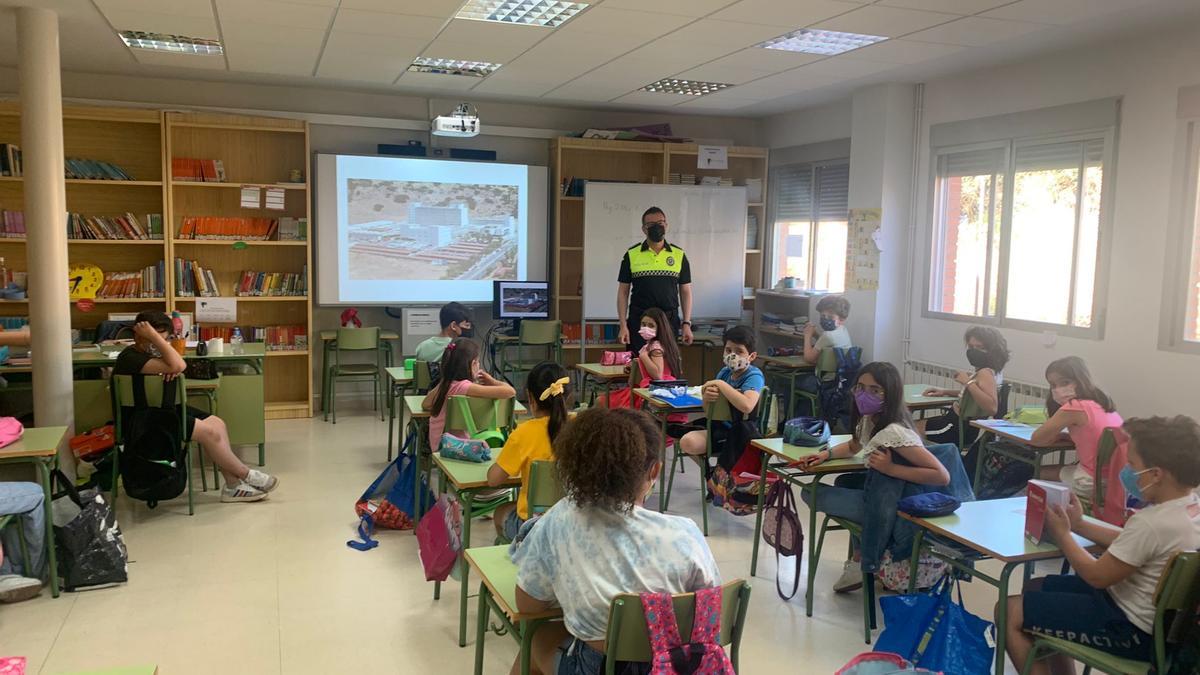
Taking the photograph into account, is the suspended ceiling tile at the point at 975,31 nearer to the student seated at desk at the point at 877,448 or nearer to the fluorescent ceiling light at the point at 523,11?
the fluorescent ceiling light at the point at 523,11

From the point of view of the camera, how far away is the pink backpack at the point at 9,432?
150 inches

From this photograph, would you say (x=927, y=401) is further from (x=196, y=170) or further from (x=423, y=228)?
(x=196, y=170)

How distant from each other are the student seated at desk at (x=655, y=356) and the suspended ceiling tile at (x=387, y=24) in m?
2.30

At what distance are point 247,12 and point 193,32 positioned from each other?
2.81 feet

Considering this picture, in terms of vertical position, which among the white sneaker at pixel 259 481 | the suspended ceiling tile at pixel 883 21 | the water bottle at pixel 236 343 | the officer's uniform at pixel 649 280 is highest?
the suspended ceiling tile at pixel 883 21

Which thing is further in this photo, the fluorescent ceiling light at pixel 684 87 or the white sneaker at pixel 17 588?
the fluorescent ceiling light at pixel 684 87

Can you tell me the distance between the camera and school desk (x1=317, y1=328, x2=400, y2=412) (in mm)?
7871

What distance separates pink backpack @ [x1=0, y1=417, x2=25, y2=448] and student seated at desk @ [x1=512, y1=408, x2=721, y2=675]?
112 inches

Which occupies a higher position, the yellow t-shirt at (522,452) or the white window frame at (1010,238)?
the white window frame at (1010,238)

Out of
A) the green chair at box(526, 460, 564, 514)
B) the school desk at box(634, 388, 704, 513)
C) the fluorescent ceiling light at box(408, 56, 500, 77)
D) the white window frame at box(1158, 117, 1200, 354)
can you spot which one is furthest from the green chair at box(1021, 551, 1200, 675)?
the fluorescent ceiling light at box(408, 56, 500, 77)

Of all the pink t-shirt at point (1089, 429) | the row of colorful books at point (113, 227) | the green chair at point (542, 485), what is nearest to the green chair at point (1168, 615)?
the green chair at point (542, 485)

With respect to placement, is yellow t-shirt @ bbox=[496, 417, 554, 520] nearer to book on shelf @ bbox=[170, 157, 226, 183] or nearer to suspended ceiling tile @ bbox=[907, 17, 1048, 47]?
suspended ceiling tile @ bbox=[907, 17, 1048, 47]

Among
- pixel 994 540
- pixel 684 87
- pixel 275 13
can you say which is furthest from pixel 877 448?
pixel 684 87

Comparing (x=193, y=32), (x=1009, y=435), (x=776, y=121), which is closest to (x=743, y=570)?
(x=1009, y=435)
